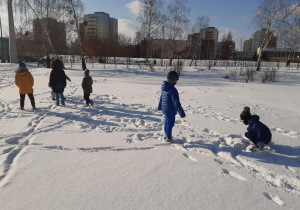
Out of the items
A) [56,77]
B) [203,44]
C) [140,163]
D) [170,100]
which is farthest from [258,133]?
[203,44]

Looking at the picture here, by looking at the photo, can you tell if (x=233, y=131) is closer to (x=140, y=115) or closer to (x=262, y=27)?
(x=140, y=115)

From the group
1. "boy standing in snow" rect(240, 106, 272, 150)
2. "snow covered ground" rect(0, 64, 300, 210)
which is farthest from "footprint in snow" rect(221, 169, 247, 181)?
"boy standing in snow" rect(240, 106, 272, 150)

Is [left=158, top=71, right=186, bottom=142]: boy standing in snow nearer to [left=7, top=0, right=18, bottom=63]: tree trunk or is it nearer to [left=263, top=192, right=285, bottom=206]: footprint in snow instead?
[left=263, top=192, right=285, bottom=206]: footprint in snow

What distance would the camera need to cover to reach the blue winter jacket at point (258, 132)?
3314 millimetres

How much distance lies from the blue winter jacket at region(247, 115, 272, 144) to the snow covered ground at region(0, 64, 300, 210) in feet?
0.84

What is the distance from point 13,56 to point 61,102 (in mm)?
25495

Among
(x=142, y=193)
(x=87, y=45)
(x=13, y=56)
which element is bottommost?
(x=142, y=193)

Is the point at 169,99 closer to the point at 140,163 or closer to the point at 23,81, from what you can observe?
the point at 140,163

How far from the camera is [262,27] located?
22156 millimetres

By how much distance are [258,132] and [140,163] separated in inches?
79.5

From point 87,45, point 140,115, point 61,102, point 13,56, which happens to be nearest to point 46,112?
point 61,102

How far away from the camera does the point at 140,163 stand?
9.92 ft

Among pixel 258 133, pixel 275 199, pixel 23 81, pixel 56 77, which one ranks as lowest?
pixel 275 199

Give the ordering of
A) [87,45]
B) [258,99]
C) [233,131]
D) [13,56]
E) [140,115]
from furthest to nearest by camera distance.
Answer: [87,45]
[13,56]
[258,99]
[140,115]
[233,131]
